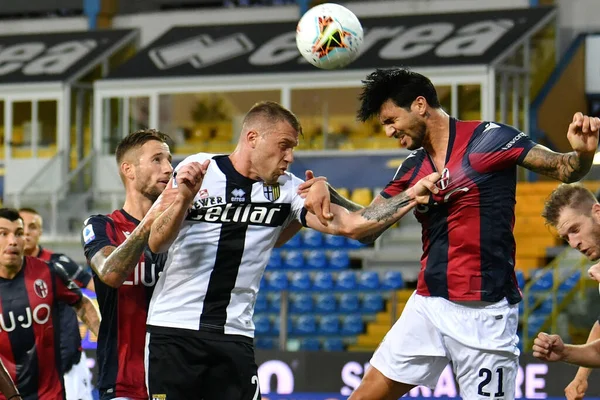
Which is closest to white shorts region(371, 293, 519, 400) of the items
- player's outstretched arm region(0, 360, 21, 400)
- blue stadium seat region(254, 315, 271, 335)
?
player's outstretched arm region(0, 360, 21, 400)

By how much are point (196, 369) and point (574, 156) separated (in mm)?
1871

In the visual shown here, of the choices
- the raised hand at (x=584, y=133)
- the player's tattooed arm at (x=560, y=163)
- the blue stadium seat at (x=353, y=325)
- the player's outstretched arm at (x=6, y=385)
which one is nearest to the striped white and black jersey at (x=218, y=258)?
the player's outstretched arm at (x=6, y=385)

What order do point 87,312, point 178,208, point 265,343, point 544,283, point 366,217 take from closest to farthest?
point 178,208
point 366,217
point 87,312
point 544,283
point 265,343

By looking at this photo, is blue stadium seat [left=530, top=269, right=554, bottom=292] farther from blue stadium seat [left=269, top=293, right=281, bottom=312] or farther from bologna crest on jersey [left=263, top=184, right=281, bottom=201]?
bologna crest on jersey [left=263, top=184, right=281, bottom=201]

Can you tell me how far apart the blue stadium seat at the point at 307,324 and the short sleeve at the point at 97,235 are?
296 inches

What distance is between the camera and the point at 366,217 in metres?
5.14

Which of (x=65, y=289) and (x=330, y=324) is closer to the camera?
(x=65, y=289)

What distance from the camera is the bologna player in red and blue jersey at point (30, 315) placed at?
6508 mm

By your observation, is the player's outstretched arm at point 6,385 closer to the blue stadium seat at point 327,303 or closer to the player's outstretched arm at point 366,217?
the player's outstretched arm at point 366,217

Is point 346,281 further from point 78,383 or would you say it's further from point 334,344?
point 78,383

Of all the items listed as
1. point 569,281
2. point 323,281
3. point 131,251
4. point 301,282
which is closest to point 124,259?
point 131,251

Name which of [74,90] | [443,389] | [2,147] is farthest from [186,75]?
[443,389]

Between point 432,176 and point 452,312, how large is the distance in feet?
2.46

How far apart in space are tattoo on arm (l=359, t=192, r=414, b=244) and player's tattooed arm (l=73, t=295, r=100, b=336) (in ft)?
6.21
